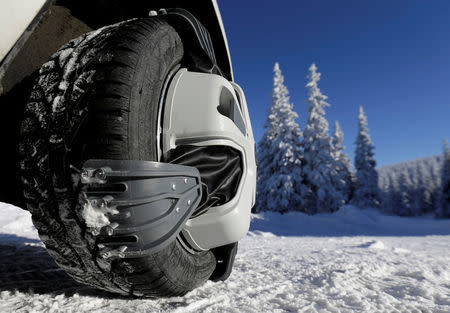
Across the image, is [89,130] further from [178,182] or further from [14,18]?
[14,18]

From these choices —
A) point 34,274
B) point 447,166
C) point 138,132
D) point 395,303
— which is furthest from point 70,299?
point 447,166

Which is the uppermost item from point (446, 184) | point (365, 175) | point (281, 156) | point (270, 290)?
point (446, 184)

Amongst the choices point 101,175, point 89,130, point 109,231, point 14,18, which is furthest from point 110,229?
point 14,18

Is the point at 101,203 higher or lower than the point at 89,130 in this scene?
lower

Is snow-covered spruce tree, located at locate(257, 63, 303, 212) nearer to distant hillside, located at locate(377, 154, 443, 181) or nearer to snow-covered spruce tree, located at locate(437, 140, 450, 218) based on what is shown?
snow-covered spruce tree, located at locate(437, 140, 450, 218)

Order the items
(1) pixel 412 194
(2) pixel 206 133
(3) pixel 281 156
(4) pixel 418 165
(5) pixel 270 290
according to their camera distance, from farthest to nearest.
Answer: (4) pixel 418 165 < (1) pixel 412 194 < (3) pixel 281 156 < (5) pixel 270 290 < (2) pixel 206 133

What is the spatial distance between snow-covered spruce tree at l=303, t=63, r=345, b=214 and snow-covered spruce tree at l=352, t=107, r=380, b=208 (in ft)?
29.4

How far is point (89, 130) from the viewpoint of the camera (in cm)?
90

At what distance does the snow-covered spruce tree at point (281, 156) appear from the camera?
19.4 meters

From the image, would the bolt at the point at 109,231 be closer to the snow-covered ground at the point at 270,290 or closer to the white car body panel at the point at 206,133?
the white car body panel at the point at 206,133

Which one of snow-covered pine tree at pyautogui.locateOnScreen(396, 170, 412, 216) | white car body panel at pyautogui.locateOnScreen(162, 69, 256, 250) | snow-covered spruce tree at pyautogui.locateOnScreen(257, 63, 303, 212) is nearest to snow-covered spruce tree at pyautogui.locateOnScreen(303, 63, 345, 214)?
snow-covered spruce tree at pyautogui.locateOnScreen(257, 63, 303, 212)

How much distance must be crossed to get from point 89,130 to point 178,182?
0.34 metres

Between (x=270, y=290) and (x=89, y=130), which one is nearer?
(x=89, y=130)

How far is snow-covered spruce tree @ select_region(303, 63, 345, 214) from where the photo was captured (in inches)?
797
